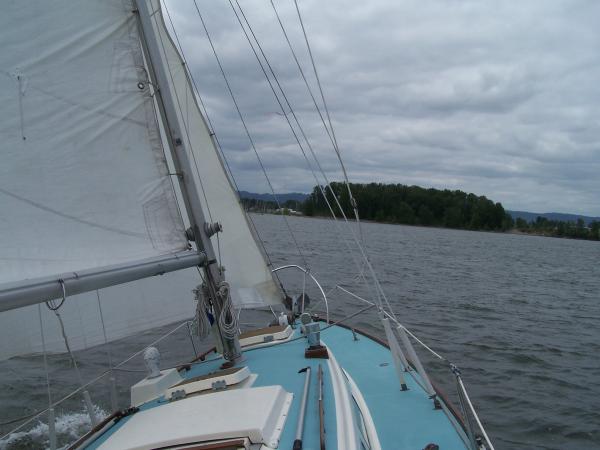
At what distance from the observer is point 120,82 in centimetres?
473

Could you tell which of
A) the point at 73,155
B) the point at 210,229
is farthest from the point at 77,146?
the point at 210,229

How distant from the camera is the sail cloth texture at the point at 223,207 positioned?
7.05 meters

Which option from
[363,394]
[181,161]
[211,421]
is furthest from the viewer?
[181,161]

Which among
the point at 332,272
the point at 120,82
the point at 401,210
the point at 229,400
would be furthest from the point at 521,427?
the point at 401,210

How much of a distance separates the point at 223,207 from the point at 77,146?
302 cm

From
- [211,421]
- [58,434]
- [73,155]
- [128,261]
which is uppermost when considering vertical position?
[73,155]

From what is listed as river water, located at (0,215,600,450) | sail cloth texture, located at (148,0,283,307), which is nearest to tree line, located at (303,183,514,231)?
river water, located at (0,215,600,450)

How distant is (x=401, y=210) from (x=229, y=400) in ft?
364

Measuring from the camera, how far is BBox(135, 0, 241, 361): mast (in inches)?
194

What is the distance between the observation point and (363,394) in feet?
16.2

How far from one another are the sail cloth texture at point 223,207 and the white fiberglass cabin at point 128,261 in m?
1.45

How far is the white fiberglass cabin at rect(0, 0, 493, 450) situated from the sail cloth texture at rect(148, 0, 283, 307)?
145 cm

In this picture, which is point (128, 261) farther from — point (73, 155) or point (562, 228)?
point (562, 228)

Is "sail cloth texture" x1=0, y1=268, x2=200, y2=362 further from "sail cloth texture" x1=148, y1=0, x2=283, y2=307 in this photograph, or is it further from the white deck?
the white deck
